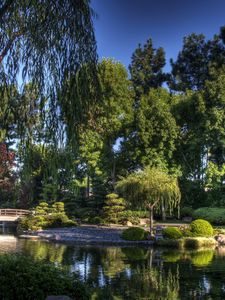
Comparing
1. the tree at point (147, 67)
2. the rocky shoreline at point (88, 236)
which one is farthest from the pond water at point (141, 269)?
the tree at point (147, 67)

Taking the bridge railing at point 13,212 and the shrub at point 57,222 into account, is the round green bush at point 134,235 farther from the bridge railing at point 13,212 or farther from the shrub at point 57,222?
the bridge railing at point 13,212

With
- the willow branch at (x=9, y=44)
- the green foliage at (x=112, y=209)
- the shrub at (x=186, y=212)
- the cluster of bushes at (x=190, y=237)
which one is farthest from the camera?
the shrub at (x=186, y=212)

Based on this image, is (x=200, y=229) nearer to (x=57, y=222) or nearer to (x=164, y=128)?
(x=57, y=222)

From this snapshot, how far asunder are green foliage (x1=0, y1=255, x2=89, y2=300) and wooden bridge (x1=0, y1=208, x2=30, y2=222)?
1309 inches

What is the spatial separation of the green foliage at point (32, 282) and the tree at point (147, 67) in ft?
144

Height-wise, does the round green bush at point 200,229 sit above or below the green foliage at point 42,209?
below

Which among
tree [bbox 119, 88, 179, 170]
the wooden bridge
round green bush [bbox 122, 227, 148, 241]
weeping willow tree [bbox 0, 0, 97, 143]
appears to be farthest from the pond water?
tree [bbox 119, 88, 179, 170]

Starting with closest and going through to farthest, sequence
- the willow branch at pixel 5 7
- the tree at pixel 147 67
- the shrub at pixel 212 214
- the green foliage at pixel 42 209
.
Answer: the willow branch at pixel 5 7 → the shrub at pixel 212 214 → the green foliage at pixel 42 209 → the tree at pixel 147 67

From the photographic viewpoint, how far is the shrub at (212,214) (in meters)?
37.0

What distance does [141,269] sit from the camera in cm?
1697

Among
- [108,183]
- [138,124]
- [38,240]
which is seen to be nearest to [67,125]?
[38,240]

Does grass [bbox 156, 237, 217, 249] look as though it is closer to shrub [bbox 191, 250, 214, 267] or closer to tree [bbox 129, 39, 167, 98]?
shrub [bbox 191, 250, 214, 267]

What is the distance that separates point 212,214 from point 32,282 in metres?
31.6

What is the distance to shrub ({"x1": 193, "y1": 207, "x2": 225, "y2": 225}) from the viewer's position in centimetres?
3697
